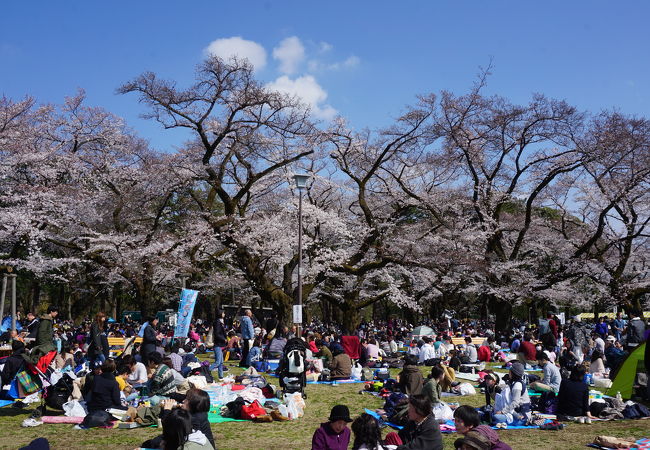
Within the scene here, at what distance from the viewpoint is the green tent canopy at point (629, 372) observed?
11.6m

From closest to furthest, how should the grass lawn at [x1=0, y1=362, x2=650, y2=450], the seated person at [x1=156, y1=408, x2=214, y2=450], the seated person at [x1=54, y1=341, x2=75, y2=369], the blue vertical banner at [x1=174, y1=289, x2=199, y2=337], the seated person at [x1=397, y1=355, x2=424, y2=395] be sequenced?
the seated person at [x1=156, y1=408, x2=214, y2=450] → the grass lawn at [x1=0, y1=362, x2=650, y2=450] → the seated person at [x1=397, y1=355, x2=424, y2=395] → the seated person at [x1=54, y1=341, x2=75, y2=369] → the blue vertical banner at [x1=174, y1=289, x2=199, y2=337]

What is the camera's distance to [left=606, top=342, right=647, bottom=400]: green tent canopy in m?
11.6

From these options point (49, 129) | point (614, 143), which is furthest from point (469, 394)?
point (49, 129)

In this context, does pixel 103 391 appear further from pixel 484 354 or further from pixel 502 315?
pixel 502 315

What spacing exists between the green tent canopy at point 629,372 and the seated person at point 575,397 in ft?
7.82

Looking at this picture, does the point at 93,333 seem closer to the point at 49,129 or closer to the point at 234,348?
the point at 234,348

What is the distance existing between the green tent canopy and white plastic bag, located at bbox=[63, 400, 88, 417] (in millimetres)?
10137

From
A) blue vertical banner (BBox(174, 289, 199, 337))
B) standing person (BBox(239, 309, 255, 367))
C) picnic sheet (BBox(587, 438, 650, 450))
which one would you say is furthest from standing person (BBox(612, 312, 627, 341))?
blue vertical banner (BBox(174, 289, 199, 337))

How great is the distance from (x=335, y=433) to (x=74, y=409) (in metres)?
5.98

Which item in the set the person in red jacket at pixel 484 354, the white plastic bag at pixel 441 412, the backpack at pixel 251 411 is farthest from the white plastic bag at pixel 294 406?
the person in red jacket at pixel 484 354

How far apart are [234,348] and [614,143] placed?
55.9ft

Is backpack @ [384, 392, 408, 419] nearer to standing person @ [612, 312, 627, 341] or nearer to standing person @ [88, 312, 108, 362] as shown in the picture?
standing person @ [88, 312, 108, 362]

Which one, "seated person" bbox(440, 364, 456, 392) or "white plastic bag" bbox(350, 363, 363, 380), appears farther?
"white plastic bag" bbox(350, 363, 363, 380)

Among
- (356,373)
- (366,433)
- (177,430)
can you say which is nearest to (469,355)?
(356,373)
